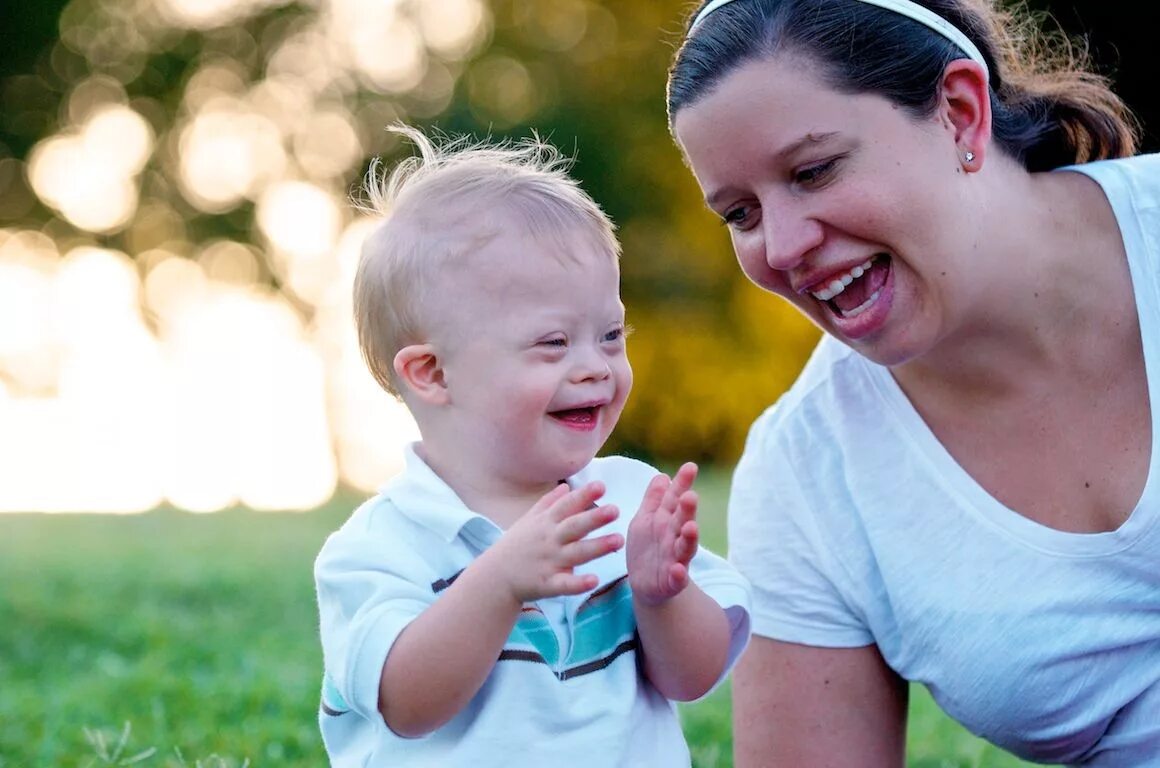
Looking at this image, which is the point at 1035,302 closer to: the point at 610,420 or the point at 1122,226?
the point at 1122,226

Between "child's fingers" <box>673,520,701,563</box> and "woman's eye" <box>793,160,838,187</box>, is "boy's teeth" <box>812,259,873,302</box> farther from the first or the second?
"child's fingers" <box>673,520,701,563</box>

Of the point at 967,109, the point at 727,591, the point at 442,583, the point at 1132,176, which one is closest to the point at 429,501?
the point at 442,583

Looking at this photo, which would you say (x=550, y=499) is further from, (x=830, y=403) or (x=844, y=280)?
(x=830, y=403)

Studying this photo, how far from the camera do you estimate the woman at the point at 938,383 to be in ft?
9.50

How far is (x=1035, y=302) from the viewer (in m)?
3.12

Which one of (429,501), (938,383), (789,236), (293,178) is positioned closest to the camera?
(429,501)

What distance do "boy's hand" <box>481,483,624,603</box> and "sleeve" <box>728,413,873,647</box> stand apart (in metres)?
1.06

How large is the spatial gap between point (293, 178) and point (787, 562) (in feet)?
71.6

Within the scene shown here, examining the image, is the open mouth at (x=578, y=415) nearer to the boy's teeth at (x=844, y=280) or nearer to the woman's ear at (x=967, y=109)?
the boy's teeth at (x=844, y=280)

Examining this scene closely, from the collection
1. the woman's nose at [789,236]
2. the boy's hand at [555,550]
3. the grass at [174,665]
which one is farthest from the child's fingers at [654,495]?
the grass at [174,665]

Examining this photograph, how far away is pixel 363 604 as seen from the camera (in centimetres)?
250

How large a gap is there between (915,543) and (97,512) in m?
8.64

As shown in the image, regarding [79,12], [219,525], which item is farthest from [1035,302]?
[79,12]

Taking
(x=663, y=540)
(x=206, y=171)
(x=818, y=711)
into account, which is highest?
(x=663, y=540)
